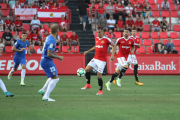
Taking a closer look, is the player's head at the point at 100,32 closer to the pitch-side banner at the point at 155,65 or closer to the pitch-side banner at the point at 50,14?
the pitch-side banner at the point at 155,65

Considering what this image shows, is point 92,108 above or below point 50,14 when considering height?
below

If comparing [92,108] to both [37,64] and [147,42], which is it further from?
[147,42]

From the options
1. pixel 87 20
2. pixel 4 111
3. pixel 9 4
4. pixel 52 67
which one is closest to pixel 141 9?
pixel 87 20

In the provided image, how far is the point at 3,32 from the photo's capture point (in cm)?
2308

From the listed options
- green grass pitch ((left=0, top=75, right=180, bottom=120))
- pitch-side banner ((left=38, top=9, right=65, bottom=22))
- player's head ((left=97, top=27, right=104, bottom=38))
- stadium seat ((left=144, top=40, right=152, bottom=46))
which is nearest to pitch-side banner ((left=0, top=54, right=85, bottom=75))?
pitch-side banner ((left=38, top=9, right=65, bottom=22))

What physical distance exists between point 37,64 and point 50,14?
599 cm

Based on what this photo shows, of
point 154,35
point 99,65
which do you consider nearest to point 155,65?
point 154,35

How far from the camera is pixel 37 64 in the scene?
1931 cm

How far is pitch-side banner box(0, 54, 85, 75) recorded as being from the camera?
62.8 feet

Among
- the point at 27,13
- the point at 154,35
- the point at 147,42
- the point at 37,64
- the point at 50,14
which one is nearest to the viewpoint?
the point at 37,64

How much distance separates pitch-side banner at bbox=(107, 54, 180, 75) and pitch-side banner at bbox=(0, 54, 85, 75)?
2.06 meters

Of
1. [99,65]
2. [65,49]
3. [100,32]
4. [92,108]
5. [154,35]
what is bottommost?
[92,108]

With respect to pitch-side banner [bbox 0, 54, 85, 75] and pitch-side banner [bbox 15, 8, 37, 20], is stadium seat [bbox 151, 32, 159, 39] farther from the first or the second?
pitch-side banner [bbox 15, 8, 37, 20]

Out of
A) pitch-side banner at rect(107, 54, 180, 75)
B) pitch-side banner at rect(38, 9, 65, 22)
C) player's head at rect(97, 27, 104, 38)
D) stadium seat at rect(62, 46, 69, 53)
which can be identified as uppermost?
pitch-side banner at rect(38, 9, 65, 22)
